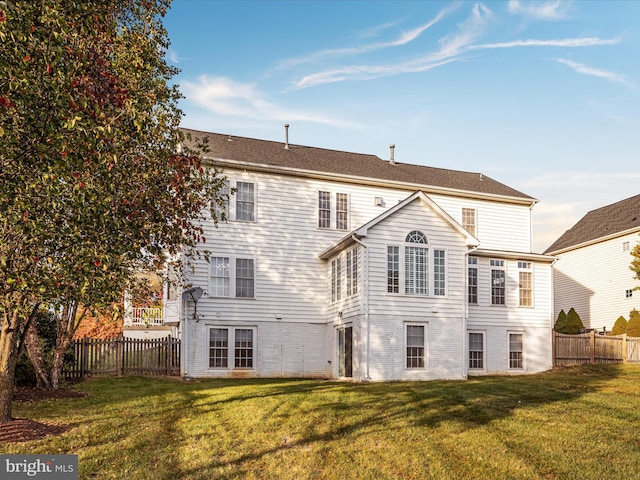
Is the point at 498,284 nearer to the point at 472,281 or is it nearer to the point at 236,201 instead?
the point at 472,281

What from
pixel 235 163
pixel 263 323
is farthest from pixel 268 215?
pixel 263 323

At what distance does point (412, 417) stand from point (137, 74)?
9.51 meters

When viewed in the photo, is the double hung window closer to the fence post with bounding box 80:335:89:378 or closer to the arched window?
the fence post with bounding box 80:335:89:378

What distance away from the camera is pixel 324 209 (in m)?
28.7

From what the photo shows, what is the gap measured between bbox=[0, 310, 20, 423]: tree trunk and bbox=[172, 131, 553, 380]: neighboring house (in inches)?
503

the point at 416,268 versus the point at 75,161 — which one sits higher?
the point at 75,161

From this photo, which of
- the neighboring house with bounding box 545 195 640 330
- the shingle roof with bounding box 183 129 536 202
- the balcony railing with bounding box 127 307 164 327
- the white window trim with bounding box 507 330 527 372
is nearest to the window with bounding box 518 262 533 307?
the white window trim with bounding box 507 330 527 372

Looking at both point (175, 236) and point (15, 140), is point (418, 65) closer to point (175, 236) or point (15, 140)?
point (175, 236)

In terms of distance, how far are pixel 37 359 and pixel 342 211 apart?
14.4m

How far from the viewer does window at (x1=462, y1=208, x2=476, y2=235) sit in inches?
1220

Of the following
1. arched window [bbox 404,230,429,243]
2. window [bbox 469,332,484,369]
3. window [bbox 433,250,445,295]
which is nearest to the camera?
arched window [bbox 404,230,429,243]

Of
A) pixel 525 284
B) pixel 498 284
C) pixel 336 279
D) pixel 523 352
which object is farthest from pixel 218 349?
pixel 525 284

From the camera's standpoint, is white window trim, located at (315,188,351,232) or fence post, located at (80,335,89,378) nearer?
fence post, located at (80,335,89,378)

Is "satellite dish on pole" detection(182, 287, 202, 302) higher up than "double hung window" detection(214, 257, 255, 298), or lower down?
lower down
